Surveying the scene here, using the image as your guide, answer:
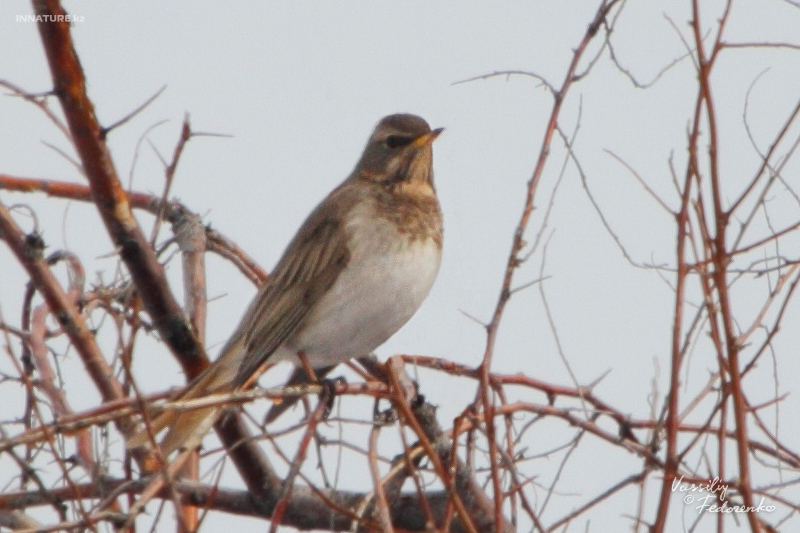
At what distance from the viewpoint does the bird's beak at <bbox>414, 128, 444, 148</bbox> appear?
708 cm

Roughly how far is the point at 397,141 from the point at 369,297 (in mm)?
1458

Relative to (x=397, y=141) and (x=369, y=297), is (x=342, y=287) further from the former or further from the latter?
(x=397, y=141)

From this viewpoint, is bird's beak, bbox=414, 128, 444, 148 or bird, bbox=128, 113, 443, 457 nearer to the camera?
bird, bbox=128, 113, 443, 457

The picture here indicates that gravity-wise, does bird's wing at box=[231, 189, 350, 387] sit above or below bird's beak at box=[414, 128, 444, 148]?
below

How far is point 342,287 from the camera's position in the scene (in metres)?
6.47

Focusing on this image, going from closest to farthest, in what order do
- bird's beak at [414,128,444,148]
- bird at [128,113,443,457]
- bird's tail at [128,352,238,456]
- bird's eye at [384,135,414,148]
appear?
bird's tail at [128,352,238,456]
bird at [128,113,443,457]
bird's beak at [414,128,444,148]
bird's eye at [384,135,414,148]

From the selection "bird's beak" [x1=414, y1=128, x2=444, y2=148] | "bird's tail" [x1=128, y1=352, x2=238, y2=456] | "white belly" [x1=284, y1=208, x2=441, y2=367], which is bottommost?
"bird's tail" [x1=128, y1=352, x2=238, y2=456]

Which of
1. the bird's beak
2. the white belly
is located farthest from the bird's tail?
the bird's beak

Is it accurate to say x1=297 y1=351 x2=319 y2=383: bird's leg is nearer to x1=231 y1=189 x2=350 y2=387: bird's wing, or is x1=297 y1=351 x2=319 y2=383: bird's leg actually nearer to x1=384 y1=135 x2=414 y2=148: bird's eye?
x1=231 y1=189 x2=350 y2=387: bird's wing

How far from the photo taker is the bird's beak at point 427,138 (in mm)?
7078

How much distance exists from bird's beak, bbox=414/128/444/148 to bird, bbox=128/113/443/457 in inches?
1.3

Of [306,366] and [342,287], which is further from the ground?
[342,287]

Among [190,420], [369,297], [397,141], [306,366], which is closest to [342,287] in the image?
[369,297]

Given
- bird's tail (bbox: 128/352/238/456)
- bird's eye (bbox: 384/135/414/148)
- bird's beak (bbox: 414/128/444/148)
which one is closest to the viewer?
bird's tail (bbox: 128/352/238/456)
